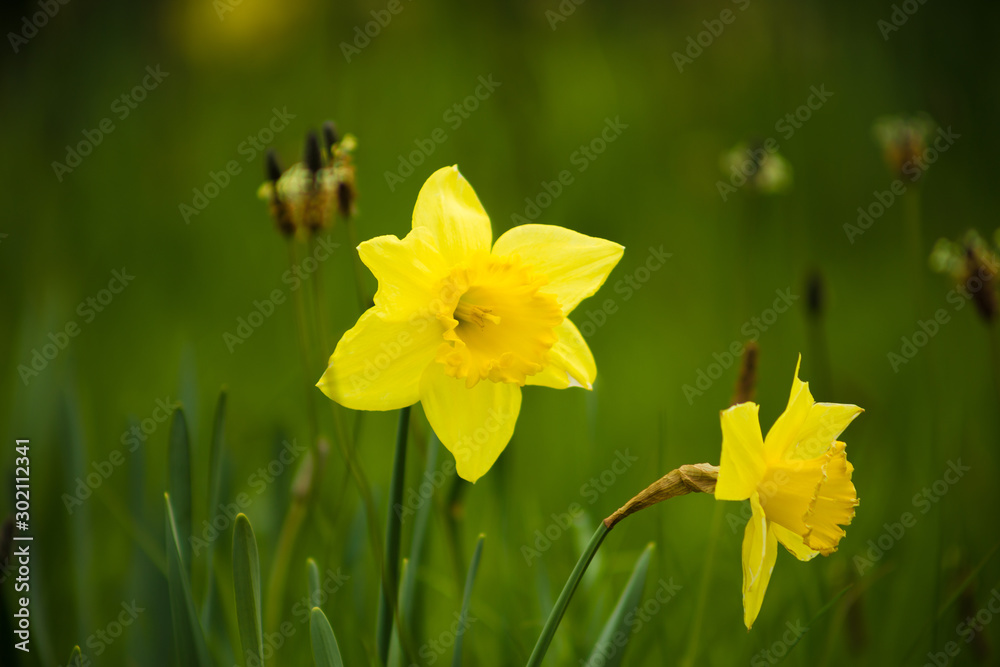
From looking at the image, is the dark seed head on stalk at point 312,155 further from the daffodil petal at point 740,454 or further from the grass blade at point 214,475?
the daffodil petal at point 740,454

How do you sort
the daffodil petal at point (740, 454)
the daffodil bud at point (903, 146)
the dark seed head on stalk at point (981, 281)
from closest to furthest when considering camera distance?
the daffodil petal at point (740, 454) < the dark seed head on stalk at point (981, 281) < the daffodil bud at point (903, 146)

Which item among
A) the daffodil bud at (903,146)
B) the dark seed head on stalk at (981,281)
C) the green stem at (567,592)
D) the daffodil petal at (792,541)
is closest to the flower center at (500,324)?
the green stem at (567,592)

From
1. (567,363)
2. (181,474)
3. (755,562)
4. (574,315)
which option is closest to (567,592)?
(755,562)

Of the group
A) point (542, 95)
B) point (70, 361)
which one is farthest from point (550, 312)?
point (542, 95)

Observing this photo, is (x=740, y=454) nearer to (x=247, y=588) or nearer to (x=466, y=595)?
(x=466, y=595)

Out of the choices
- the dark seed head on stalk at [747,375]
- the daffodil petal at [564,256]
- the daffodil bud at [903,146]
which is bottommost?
the daffodil petal at [564,256]

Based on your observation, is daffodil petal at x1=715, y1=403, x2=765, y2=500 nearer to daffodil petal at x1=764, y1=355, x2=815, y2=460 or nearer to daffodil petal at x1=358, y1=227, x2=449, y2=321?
daffodil petal at x1=764, y1=355, x2=815, y2=460
